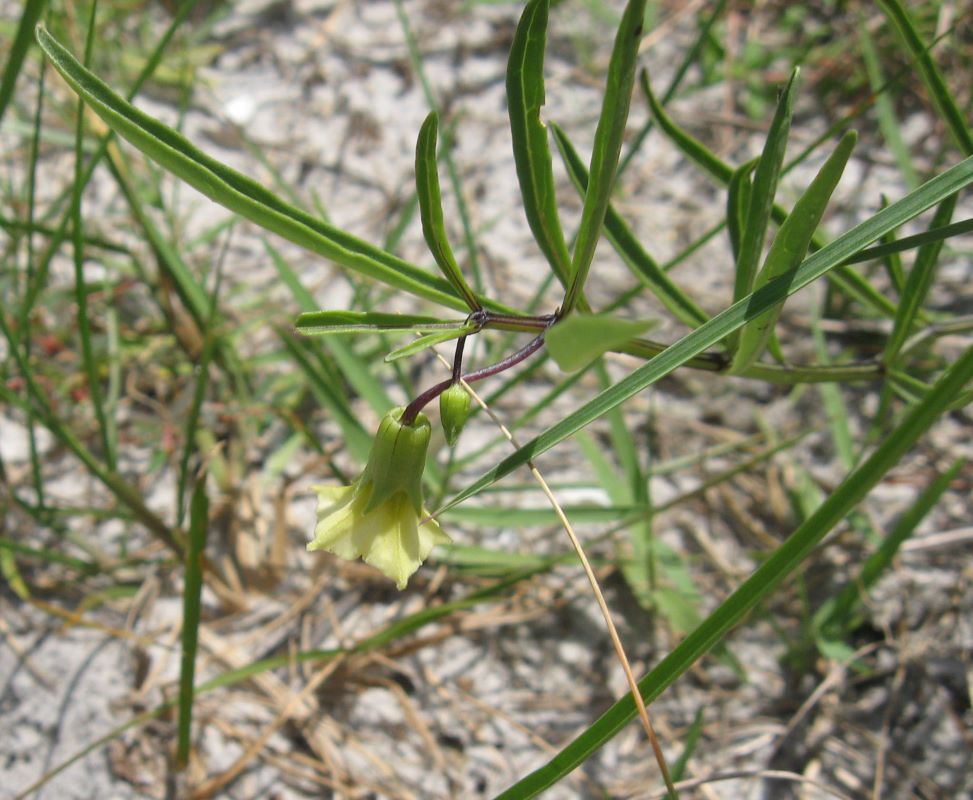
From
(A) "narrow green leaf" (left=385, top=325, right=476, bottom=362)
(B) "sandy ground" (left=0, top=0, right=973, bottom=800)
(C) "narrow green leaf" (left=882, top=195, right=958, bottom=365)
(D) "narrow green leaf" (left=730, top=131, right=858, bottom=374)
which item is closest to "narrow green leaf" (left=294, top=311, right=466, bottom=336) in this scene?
(A) "narrow green leaf" (left=385, top=325, right=476, bottom=362)

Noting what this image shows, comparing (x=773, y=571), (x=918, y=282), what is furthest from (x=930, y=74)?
(x=773, y=571)

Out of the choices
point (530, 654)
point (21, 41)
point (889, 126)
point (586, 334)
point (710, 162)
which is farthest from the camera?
point (889, 126)

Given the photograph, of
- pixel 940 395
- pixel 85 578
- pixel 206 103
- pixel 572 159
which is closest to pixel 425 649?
pixel 85 578

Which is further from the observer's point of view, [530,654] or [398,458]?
[530,654]

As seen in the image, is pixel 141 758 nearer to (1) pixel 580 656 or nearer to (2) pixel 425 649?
(2) pixel 425 649

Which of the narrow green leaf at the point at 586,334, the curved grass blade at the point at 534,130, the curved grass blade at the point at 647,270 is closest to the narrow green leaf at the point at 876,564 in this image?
the curved grass blade at the point at 647,270

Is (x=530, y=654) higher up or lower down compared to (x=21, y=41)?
lower down

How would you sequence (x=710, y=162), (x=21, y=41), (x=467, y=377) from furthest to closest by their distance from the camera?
1. (x=710, y=162)
2. (x=21, y=41)
3. (x=467, y=377)

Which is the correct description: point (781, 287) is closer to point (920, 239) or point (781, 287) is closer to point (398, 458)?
point (920, 239)
